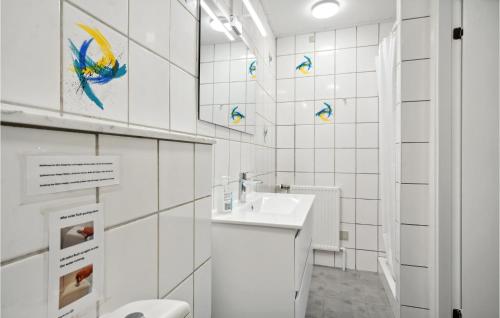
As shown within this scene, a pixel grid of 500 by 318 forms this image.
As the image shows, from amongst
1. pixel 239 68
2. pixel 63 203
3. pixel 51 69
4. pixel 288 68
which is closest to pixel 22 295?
pixel 63 203

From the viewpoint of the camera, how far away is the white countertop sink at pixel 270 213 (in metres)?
1.03

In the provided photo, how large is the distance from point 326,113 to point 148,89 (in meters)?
2.07

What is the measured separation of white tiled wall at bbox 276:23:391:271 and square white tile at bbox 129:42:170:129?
1.92 metres

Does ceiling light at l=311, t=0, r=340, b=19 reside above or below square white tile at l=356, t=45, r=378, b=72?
above

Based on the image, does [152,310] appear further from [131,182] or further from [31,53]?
[31,53]

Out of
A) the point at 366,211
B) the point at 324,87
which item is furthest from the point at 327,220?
the point at 324,87

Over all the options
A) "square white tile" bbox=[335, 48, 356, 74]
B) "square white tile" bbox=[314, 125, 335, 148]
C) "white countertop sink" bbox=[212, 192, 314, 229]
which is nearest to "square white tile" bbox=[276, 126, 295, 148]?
"square white tile" bbox=[314, 125, 335, 148]

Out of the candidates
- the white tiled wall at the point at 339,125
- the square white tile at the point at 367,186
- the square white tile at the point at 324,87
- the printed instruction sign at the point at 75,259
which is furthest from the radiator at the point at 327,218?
the printed instruction sign at the point at 75,259

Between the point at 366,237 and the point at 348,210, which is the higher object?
the point at 348,210

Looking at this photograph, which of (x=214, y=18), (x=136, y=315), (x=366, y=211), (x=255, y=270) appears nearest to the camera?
(x=136, y=315)

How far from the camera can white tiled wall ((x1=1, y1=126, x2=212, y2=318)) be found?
33 cm

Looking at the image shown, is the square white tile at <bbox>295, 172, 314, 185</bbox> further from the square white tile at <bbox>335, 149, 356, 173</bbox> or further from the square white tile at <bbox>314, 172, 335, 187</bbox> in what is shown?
the square white tile at <bbox>335, 149, 356, 173</bbox>

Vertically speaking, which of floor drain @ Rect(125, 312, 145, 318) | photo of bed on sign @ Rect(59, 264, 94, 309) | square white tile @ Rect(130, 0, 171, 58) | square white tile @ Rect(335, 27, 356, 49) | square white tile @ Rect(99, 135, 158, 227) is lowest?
floor drain @ Rect(125, 312, 145, 318)

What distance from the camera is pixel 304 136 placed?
2504 mm
